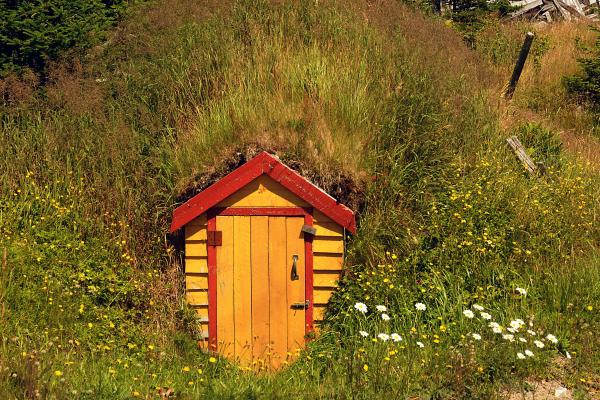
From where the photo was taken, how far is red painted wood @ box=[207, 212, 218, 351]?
7.59m

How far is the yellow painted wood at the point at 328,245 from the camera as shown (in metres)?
7.66

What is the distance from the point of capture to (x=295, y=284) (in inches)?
301

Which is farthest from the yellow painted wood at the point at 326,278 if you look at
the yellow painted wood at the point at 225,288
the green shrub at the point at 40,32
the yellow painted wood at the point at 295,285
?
the green shrub at the point at 40,32

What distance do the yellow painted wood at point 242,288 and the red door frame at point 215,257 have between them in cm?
13

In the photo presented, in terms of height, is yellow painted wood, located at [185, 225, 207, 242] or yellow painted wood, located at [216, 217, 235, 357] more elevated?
yellow painted wood, located at [185, 225, 207, 242]

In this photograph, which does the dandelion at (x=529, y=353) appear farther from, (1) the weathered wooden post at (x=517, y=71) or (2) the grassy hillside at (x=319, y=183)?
(1) the weathered wooden post at (x=517, y=71)

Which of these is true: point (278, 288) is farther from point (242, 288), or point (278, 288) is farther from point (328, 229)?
point (328, 229)

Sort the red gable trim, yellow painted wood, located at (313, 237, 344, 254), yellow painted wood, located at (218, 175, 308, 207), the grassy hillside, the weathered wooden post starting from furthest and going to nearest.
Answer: the weathered wooden post, yellow painted wood, located at (313, 237, 344, 254), yellow painted wood, located at (218, 175, 308, 207), the red gable trim, the grassy hillside

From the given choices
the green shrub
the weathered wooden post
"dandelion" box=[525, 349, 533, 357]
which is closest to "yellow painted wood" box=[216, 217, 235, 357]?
"dandelion" box=[525, 349, 533, 357]

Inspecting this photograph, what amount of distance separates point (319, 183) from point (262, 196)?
0.73m

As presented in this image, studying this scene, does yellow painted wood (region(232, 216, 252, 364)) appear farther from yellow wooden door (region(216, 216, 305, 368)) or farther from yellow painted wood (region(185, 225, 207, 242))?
yellow painted wood (region(185, 225, 207, 242))

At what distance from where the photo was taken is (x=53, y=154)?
8.98 meters

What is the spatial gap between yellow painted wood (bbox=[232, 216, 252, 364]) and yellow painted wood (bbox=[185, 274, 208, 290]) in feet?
1.09

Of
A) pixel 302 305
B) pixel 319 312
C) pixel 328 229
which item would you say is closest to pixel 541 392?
pixel 319 312
